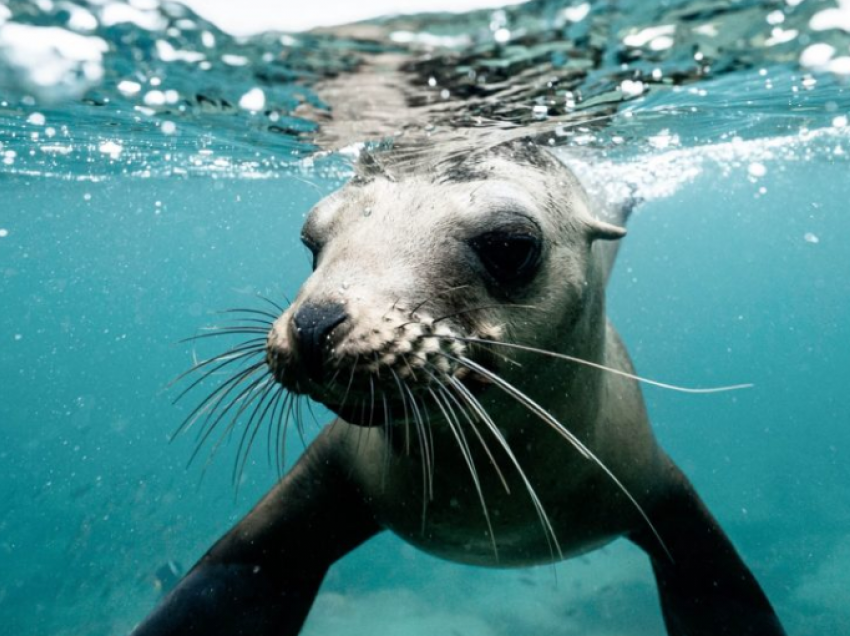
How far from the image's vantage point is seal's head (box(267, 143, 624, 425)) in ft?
6.59

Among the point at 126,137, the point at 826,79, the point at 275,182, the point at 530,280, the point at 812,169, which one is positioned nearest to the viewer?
the point at 530,280

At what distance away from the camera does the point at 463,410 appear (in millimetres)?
2152

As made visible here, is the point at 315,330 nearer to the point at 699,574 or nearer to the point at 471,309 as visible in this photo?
the point at 471,309

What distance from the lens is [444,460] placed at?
9.73 ft

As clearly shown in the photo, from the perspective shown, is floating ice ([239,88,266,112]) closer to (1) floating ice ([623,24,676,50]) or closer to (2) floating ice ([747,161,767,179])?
(1) floating ice ([623,24,676,50])

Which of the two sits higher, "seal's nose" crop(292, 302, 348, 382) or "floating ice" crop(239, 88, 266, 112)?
"floating ice" crop(239, 88, 266, 112)

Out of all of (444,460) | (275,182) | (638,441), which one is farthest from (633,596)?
(275,182)

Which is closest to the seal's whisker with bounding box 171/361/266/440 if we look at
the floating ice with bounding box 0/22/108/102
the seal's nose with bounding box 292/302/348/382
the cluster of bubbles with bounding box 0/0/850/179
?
the seal's nose with bounding box 292/302/348/382

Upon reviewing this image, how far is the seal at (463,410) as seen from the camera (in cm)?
214

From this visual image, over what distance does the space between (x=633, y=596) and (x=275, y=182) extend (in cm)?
1233

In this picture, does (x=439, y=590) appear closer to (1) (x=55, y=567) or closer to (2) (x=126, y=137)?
(1) (x=55, y=567)

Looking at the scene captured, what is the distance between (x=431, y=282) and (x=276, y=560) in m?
1.98

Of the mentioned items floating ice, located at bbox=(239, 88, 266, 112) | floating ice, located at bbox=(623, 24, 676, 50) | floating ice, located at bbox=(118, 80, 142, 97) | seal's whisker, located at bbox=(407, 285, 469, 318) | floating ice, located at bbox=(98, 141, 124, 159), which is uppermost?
floating ice, located at bbox=(623, 24, 676, 50)

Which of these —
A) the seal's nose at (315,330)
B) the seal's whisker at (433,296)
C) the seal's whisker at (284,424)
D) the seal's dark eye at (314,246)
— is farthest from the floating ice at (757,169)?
the seal's nose at (315,330)
